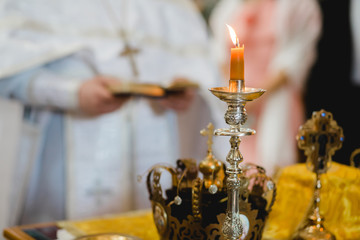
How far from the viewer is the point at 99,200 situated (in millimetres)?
2650

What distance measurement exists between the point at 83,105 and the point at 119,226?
3.26ft

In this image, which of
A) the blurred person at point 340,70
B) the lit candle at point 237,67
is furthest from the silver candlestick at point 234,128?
the blurred person at point 340,70

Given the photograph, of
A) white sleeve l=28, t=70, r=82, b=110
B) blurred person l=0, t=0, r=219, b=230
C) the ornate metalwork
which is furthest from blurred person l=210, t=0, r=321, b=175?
the ornate metalwork

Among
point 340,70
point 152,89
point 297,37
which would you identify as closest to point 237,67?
point 152,89

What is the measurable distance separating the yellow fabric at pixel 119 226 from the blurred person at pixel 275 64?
5.29 feet

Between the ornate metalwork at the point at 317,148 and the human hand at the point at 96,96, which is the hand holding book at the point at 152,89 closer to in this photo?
the human hand at the point at 96,96

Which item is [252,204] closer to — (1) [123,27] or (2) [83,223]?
(2) [83,223]

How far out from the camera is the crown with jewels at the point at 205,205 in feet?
3.86

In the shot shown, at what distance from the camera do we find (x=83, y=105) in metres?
2.45

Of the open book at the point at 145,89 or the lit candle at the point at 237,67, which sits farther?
the open book at the point at 145,89

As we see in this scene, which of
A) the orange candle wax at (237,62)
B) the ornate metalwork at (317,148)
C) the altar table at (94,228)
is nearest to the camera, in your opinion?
the orange candle wax at (237,62)

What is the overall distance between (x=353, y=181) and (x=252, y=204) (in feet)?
1.20

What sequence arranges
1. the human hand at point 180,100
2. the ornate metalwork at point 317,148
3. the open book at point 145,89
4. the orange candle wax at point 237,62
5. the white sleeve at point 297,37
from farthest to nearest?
the white sleeve at point 297,37
the human hand at point 180,100
the open book at point 145,89
the ornate metalwork at point 317,148
the orange candle wax at point 237,62

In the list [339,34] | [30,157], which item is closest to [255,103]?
[339,34]
